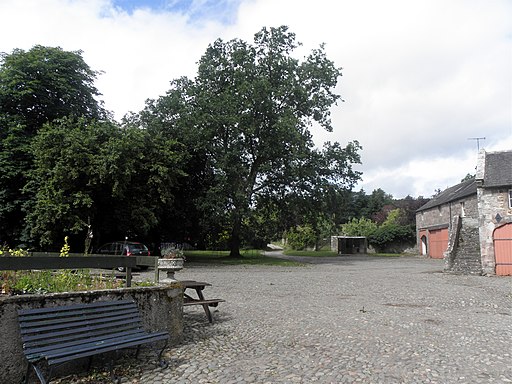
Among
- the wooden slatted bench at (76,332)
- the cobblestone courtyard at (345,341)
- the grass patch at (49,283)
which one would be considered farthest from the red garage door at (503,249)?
the wooden slatted bench at (76,332)

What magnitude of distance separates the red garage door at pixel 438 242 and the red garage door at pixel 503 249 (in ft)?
65.1

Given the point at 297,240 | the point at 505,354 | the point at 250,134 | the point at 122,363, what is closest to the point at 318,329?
the point at 505,354

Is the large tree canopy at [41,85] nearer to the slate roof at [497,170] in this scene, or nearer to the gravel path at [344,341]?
the gravel path at [344,341]

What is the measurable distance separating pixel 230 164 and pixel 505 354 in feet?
77.1

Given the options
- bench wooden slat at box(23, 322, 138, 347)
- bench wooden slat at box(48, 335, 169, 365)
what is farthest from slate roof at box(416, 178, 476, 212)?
bench wooden slat at box(23, 322, 138, 347)

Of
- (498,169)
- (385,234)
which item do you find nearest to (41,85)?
(498,169)

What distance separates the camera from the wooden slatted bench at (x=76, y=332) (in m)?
4.66

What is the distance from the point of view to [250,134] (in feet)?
97.8

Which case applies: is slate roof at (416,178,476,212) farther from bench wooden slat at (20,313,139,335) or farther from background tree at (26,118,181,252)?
bench wooden slat at (20,313,139,335)

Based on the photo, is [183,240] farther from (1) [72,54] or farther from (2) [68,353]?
(2) [68,353]

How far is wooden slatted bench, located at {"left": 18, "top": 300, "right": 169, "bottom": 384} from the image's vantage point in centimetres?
466

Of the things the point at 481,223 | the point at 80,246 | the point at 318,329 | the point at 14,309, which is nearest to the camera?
the point at 14,309

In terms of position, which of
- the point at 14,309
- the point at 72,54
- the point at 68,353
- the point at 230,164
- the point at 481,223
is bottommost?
the point at 68,353

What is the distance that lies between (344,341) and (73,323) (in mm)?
4357
